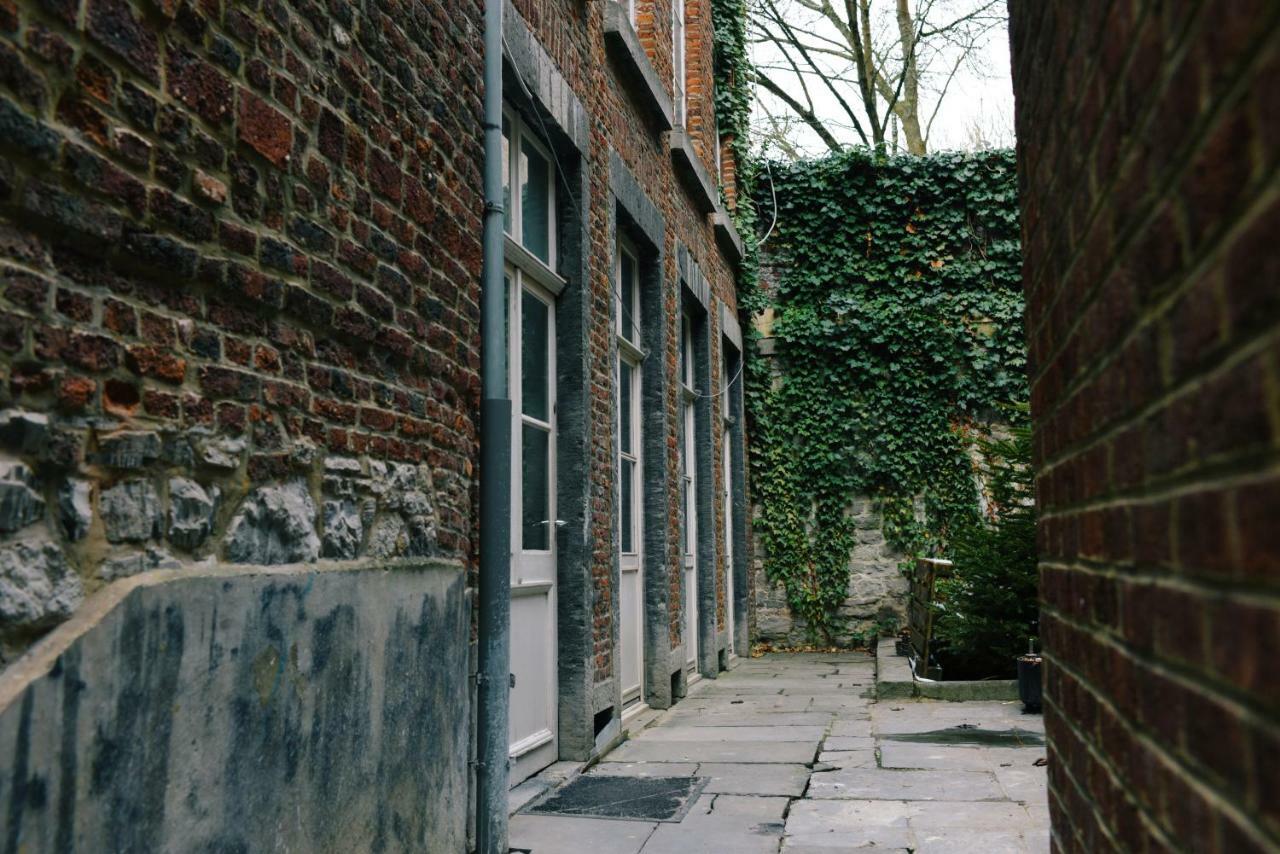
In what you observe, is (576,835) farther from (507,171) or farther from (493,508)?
(507,171)

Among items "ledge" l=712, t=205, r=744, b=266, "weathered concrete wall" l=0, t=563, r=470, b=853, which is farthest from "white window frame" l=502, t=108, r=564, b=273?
"ledge" l=712, t=205, r=744, b=266

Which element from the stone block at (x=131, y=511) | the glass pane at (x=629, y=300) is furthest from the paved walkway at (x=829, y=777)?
the glass pane at (x=629, y=300)

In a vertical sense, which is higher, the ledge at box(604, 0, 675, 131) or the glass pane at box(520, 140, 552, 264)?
the ledge at box(604, 0, 675, 131)

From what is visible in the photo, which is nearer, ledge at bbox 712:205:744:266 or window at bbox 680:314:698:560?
window at bbox 680:314:698:560

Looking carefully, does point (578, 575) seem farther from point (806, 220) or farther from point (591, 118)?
point (806, 220)

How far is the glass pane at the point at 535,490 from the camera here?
20.5ft

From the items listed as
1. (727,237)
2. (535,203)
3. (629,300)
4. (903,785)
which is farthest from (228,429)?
(727,237)

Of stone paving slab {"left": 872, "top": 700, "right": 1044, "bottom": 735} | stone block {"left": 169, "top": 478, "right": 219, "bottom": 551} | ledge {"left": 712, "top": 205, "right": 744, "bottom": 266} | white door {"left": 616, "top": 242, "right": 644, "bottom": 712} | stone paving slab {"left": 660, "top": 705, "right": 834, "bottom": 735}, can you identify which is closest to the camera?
stone block {"left": 169, "top": 478, "right": 219, "bottom": 551}

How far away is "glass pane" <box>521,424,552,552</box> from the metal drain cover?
1.25 m

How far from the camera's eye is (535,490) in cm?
642

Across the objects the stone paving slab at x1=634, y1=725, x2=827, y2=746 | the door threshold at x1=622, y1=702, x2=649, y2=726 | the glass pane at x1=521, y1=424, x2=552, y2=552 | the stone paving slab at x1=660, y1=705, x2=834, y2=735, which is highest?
the glass pane at x1=521, y1=424, x2=552, y2=552

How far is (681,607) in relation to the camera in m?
9.83

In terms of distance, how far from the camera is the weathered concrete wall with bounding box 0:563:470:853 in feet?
7.32

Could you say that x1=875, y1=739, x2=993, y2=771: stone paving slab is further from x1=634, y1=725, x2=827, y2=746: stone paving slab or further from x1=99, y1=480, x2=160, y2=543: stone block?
x1=99, y1=480, x2=160, y2=543: stone block
